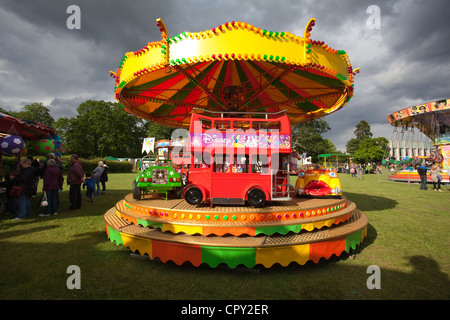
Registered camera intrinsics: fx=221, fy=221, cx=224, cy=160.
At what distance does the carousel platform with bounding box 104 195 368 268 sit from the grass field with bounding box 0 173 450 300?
0.25 metres

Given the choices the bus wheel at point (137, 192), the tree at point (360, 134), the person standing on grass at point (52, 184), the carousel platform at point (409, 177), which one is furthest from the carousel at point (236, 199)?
the tree at point (360, 134)

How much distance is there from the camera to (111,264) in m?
4.25

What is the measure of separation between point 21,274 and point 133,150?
53559 mm

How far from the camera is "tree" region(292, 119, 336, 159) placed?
190 feet

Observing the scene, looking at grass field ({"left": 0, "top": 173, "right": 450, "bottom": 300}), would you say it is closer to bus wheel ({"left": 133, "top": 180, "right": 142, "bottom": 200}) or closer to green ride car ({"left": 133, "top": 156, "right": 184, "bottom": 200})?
bus wheel ({"left": 133, "top": 180, "right": 142, "bottom": 200})

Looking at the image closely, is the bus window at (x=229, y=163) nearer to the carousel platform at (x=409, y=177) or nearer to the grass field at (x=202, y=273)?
the grass field at (x=202, y=273)

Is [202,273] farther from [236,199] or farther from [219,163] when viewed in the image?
[219,163]

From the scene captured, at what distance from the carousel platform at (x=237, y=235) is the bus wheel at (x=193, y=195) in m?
0.46

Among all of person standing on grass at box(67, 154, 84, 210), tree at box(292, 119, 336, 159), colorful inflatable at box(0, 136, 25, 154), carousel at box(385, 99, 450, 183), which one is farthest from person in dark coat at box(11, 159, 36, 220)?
tree at box(292, 119, 336, 159)

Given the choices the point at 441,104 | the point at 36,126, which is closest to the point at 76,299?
the point at 36,126

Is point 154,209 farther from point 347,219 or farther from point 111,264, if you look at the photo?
point 347,219

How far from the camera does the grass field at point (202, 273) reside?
132 inches

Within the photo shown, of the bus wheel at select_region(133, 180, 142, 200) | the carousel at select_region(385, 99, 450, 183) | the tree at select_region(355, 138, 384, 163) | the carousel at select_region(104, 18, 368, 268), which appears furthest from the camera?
the tree at select_region(355, 138, 384, 163)

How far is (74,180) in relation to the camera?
849 cm
